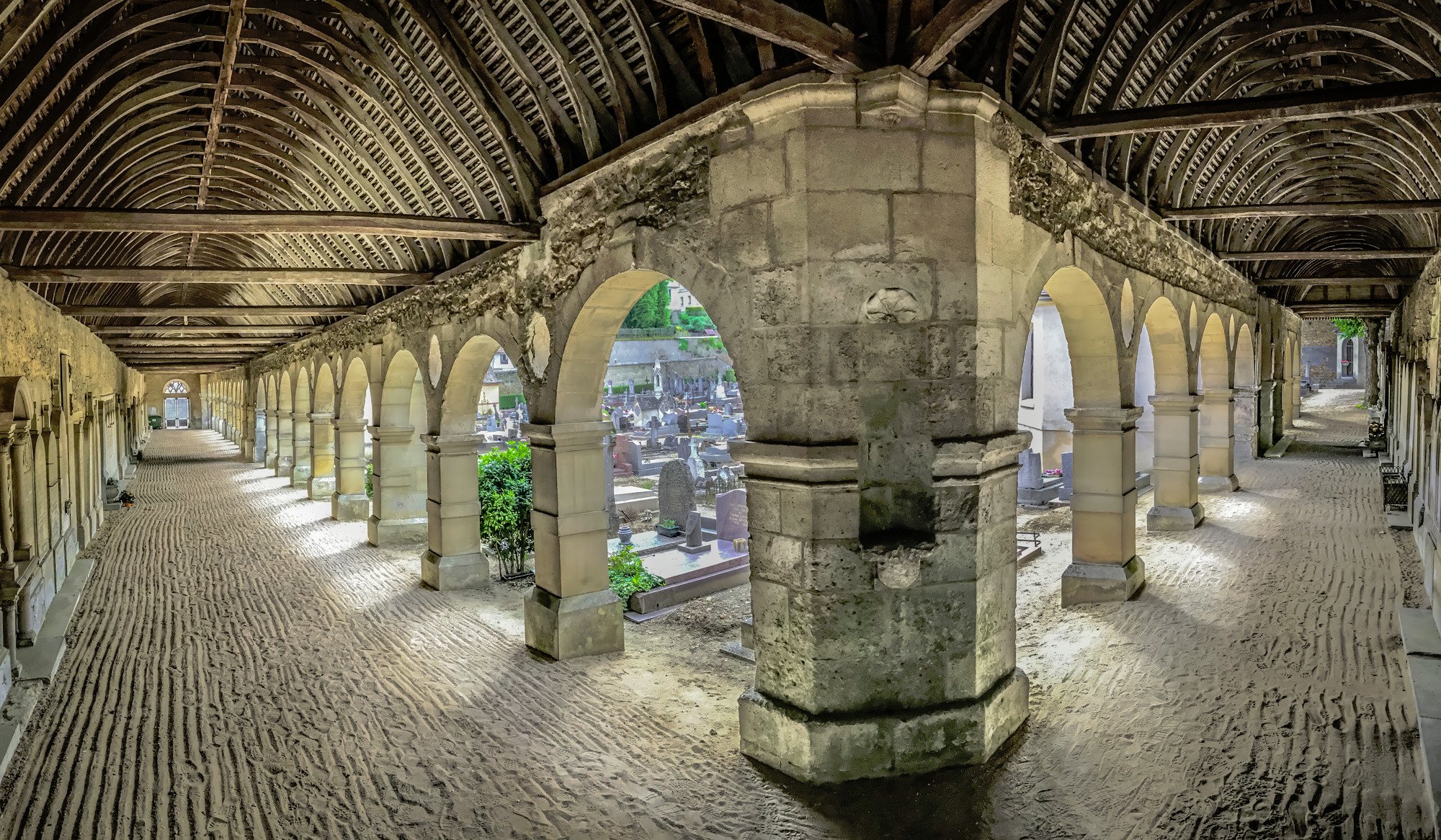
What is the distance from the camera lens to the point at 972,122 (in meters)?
4.80

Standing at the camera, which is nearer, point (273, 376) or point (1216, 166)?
point (1216, 166)

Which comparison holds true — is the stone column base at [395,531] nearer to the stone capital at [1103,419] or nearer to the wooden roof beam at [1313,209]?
the stone capital at [1103,419]

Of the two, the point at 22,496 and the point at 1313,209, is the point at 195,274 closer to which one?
the point at 22,496

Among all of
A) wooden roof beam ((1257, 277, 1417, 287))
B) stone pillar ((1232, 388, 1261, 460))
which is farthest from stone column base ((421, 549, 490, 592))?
stone pillar ((1232, 388, 1261, 460))

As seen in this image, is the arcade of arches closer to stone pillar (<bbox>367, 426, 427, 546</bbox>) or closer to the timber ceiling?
stone pillar (<bbox>367, 426, 427, 546</bbox>)

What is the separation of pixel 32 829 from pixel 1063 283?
797cm

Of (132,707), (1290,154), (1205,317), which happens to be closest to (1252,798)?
(132,707)

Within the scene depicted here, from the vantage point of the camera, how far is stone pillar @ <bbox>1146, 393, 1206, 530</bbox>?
10.8 meters

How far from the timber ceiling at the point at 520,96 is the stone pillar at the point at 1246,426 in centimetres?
662

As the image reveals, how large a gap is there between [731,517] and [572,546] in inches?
193

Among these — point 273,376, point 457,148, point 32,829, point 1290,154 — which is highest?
point 1290,154

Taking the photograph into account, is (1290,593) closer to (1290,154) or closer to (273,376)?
(1290,154)

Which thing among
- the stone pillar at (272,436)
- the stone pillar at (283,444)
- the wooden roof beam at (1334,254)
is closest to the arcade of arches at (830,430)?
the wooden roof beam at (1334,254)

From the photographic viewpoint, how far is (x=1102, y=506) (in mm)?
8039
